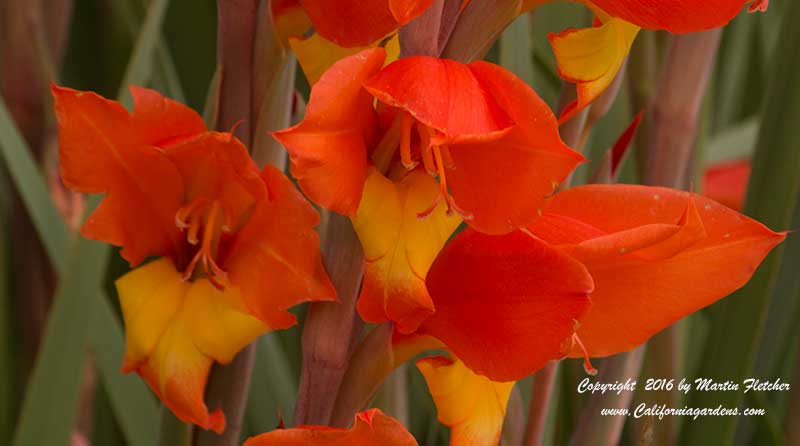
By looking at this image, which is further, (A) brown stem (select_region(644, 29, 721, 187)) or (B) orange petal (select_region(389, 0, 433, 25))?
(A) brown stem (select_region(644, 29, 721, 187))

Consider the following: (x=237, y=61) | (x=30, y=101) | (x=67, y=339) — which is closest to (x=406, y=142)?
(x=237, y=61)

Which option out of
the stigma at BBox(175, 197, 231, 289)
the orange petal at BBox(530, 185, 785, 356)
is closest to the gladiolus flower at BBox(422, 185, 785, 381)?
the orange petal at BBox(530, 185, 785, 356)

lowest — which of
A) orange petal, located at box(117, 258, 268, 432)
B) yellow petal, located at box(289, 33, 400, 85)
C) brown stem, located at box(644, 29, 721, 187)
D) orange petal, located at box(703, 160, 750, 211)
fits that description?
orange petal, located at box(703, 160, 750, 211)

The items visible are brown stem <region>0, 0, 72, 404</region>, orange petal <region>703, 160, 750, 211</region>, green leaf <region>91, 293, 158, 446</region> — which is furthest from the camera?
orange petal <region>703, 160, 750, 211</region>

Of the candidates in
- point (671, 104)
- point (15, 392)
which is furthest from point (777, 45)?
point (15, 392)

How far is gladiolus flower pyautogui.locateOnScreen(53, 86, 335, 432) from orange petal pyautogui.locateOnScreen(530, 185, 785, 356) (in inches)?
3.6

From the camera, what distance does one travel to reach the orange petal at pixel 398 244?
0.36 meters

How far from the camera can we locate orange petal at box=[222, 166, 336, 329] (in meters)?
0.41

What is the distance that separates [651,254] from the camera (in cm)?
38

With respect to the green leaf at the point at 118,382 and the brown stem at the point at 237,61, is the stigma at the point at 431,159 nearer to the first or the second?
the brown stem at the point at 237,61

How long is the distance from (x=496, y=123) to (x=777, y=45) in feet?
1.35

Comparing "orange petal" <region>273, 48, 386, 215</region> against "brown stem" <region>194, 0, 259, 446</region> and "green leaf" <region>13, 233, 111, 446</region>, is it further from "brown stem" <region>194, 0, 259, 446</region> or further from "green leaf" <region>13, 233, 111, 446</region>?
"green leaf" <region>13, 233, 111, 446</region>

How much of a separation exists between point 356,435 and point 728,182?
0.73 m

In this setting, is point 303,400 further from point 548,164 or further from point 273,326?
point 548,164
